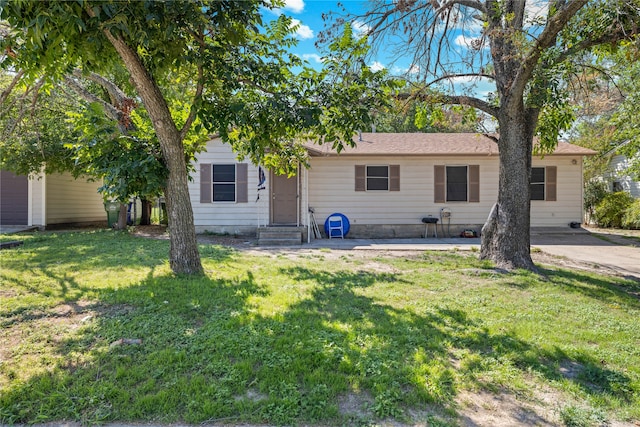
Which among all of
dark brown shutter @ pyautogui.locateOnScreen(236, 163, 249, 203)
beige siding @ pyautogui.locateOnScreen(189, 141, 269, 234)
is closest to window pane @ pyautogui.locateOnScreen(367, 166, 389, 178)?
beige siding @ pyautogui.locateOnScreen(189, 141, 269, 234)

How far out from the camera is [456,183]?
40.5ft

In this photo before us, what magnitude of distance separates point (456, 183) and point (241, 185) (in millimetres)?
7311

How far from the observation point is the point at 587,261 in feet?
25.7

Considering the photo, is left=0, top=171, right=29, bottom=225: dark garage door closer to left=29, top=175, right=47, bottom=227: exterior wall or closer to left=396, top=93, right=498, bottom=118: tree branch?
left=29, top=175, right=47, bottom=227: exterior wall

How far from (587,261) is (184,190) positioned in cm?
841

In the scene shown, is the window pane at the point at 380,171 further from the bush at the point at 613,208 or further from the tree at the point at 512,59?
the bush at the point at 613,208

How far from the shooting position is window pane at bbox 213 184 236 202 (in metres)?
11.7

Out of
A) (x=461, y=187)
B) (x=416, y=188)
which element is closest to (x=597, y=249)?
(x=461, y=187)

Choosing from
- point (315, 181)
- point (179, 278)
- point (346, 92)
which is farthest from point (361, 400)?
point (315, 181)

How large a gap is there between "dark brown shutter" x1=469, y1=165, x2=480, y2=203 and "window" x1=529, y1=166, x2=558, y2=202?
1.88 meters

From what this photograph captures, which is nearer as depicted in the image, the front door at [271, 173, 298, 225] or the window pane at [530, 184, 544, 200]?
Result: the front door at [271, 173, 298, 225]

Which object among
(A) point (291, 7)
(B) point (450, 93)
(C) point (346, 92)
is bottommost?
(C) point (346, 92)

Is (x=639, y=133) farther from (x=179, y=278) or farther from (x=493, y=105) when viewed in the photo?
(x=179, y=278)

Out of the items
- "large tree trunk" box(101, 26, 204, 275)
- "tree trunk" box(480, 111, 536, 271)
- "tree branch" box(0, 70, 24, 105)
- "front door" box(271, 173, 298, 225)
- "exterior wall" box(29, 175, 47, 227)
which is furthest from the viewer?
"exterior wall" box(29, 175, 47, 227)
